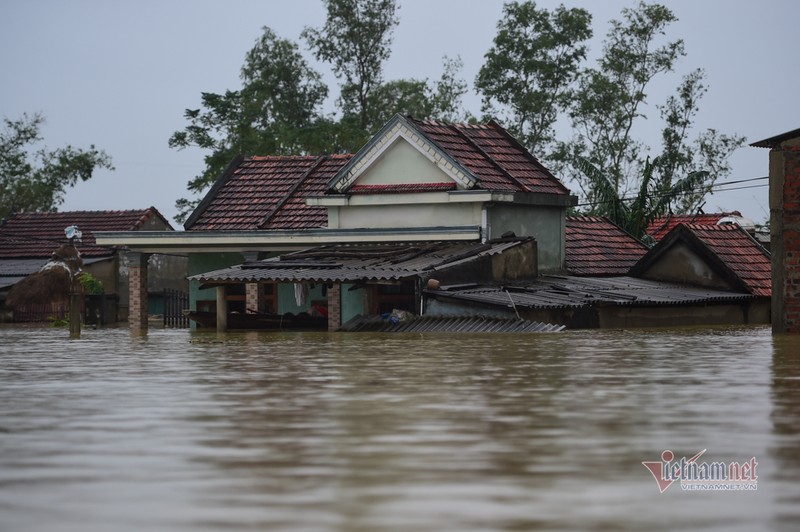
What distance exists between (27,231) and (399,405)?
161 ft

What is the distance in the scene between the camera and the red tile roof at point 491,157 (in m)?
38.9

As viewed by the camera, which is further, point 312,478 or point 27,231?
point 27,231

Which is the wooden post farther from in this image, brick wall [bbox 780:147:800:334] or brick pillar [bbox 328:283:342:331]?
brick wall [bbox 780:147:800:334]

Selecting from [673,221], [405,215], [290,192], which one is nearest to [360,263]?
[405,215]

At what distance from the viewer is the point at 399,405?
11.9m

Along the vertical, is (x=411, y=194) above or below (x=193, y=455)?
above

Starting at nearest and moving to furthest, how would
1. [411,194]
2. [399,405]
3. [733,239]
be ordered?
[399,405], [411,194], [733,239]

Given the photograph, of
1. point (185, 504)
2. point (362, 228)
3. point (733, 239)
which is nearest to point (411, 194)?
point (362, 228)

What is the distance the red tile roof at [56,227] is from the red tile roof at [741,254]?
24599 millimetres

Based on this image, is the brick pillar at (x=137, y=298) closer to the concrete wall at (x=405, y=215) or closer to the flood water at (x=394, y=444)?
the concrete wall at (x=405, y=215)

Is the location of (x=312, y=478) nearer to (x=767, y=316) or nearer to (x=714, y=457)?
(x=714, y=457)

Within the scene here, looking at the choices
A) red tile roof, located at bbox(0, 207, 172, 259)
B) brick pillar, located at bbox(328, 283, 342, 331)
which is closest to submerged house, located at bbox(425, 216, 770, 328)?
brick pillar, located at bbox(328, 283, 342, 331)

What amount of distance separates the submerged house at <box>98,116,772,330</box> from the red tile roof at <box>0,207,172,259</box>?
14141 mm

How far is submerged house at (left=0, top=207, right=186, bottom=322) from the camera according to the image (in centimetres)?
5453
